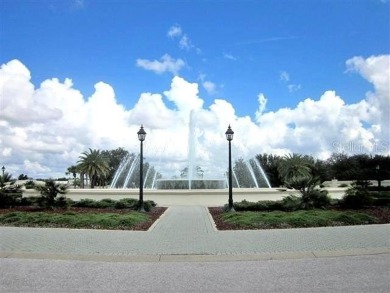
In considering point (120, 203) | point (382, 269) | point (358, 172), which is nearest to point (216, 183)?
point (120, 203)

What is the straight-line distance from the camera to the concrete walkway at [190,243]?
865 centimetres

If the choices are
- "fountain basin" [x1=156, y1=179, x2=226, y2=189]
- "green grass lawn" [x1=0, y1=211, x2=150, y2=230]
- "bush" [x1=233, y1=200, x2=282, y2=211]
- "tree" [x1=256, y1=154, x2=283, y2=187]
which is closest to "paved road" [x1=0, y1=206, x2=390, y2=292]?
"green grass lawn" [x1=0, y1=211, x2=150, y2=230]

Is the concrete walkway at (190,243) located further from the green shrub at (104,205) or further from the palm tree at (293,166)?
the palm tree at (293,166)

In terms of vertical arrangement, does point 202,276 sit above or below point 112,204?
below

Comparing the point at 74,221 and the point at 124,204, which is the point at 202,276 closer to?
the point at 74,221

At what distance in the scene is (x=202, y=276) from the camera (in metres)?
6.98

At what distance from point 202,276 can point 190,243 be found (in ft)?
10.5

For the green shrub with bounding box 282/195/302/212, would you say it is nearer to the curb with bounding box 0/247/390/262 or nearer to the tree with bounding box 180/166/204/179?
the curb with bounding box 0/247/390/262

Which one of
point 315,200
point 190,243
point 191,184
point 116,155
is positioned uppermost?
point 116,155

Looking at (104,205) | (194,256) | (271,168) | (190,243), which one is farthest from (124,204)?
(271,168)

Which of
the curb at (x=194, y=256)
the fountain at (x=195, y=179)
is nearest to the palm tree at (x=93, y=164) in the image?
the fountain at (x=195, y=179)

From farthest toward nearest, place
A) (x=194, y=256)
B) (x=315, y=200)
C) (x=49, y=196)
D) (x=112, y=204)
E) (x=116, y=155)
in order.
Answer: (x=116, y=155), (x=112, y=204), (x=49, y=196), (x=315, y=200), (x=194, y=256)

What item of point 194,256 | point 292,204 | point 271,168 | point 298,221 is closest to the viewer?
point 194,256

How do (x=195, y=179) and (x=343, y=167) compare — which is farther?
(x=343, y=167)
